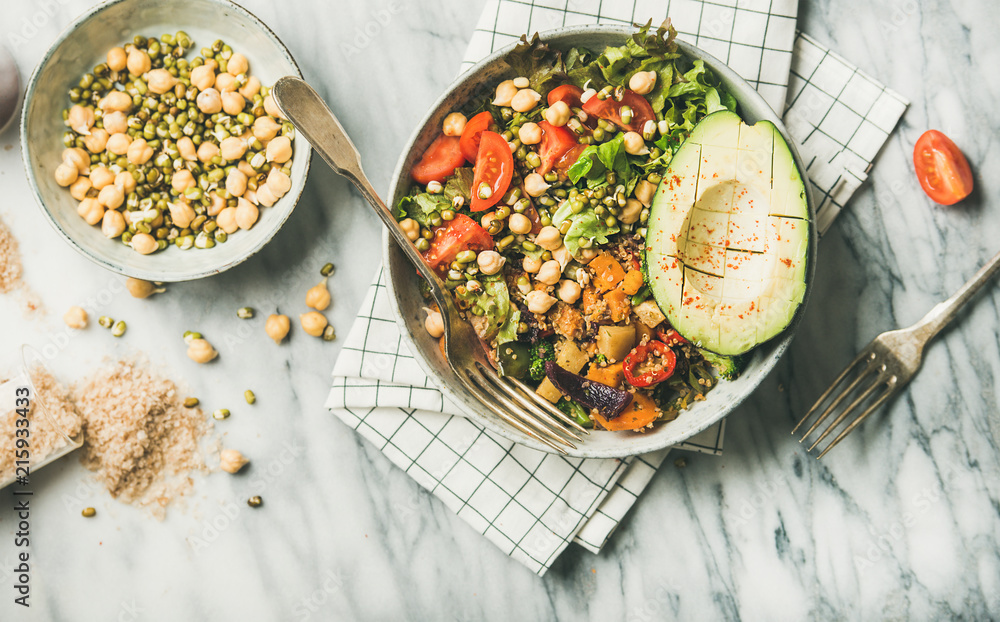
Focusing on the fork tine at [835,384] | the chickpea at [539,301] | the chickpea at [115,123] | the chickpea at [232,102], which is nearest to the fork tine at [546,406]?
the chickpea at [539,301]

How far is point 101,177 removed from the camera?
295cm

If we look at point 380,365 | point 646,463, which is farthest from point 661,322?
point 380,365

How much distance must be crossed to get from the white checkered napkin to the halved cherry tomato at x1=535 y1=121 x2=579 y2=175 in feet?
3.17

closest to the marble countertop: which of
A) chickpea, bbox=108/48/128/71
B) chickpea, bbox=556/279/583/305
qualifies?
chickpea, bbox=108/48/128/71

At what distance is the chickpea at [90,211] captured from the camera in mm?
2945

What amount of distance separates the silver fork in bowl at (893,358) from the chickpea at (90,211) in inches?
130

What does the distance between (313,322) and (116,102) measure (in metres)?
1.37

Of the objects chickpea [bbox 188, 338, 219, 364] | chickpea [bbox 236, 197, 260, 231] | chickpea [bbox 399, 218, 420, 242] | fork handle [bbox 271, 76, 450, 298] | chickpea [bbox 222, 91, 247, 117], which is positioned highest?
fork handle [bbox 271, 76, 450, 298]

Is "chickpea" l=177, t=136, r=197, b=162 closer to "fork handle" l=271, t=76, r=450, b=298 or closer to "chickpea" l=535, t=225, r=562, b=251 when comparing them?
"fork handle" l=271, t=76, r=450, b=298

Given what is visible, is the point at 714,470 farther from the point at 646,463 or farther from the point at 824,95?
the point at 824,95

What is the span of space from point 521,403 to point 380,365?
755 mm

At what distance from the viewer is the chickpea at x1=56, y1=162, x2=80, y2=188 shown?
2.92m

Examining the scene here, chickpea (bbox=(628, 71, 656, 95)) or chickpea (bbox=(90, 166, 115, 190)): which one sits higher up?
chickpea (bbox=(628, 71, 656, 95))

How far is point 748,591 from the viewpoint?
3.00 meters
